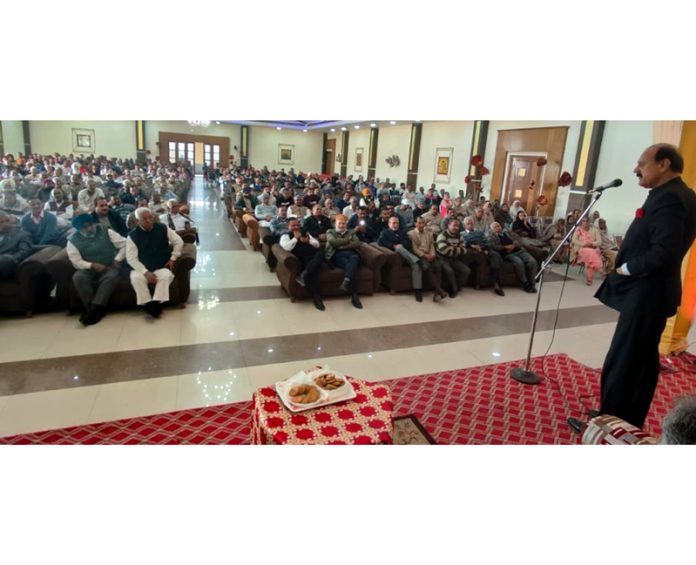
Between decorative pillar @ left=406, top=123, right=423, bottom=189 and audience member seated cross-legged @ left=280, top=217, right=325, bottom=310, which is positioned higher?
decorative pillar @ left=406, top=123, right=423, bottom=189

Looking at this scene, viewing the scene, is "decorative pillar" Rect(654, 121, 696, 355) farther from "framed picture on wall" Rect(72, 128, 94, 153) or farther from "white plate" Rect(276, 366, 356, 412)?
"framed picture on wall" Rect(72, 128, 94, 153)

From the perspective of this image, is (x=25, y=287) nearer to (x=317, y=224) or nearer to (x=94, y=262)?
(x=94, y=262)

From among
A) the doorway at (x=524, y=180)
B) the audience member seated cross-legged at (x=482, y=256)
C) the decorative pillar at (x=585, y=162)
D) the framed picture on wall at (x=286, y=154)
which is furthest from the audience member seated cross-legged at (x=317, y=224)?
the framed picture on wall at (x=286, y=154)

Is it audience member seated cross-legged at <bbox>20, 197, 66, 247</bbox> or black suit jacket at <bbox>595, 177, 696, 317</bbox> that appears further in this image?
audience member seated cross-legged at <bbox>20, 197, 66, 247</bbox>

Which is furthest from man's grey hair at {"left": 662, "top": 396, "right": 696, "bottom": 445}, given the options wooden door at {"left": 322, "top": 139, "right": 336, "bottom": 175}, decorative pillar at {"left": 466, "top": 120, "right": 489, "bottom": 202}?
wooden door at {"left": 322, "top": 139, "right": 336, "bottom": 175}

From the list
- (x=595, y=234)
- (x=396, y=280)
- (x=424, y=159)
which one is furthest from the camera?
(x=424, y=159)

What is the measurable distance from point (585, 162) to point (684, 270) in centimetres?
534

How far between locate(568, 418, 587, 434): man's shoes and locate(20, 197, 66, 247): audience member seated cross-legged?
15.9ft

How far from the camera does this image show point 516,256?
595 centimetres

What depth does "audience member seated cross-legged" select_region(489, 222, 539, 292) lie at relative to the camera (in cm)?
587
